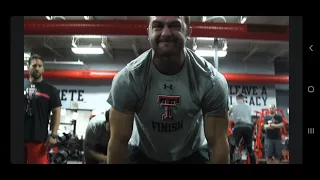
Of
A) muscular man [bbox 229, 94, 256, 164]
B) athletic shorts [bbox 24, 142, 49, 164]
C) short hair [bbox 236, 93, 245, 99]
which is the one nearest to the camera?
athletic shorts [bbox 24, 142, 49, 164]

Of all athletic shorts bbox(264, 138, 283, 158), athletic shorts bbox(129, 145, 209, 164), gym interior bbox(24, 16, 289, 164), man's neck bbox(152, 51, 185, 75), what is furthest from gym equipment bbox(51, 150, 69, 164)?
athletic shorts bbox(264, 138, 283, 158)

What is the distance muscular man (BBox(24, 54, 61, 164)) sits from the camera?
0.49 metres

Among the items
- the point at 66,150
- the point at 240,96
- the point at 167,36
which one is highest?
the point at 167,36

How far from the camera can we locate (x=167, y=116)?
0.49 metres

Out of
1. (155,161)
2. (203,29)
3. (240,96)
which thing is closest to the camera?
(155,161)

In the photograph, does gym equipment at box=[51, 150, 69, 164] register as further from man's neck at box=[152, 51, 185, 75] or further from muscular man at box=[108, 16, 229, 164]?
man's neck at box=[152, 51, 185, 75]

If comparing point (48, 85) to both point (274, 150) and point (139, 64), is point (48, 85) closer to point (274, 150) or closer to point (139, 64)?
point (139, 64)

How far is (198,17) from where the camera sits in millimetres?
484

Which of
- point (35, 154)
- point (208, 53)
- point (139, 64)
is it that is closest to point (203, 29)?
point (208, 53)

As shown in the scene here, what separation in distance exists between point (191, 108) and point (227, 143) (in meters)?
0.08

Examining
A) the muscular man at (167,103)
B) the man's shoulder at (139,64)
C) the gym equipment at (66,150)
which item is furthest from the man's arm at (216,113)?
the gym equipment at (66,150)

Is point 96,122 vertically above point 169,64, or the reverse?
point 169,64

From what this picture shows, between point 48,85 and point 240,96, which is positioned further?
point 240,96
